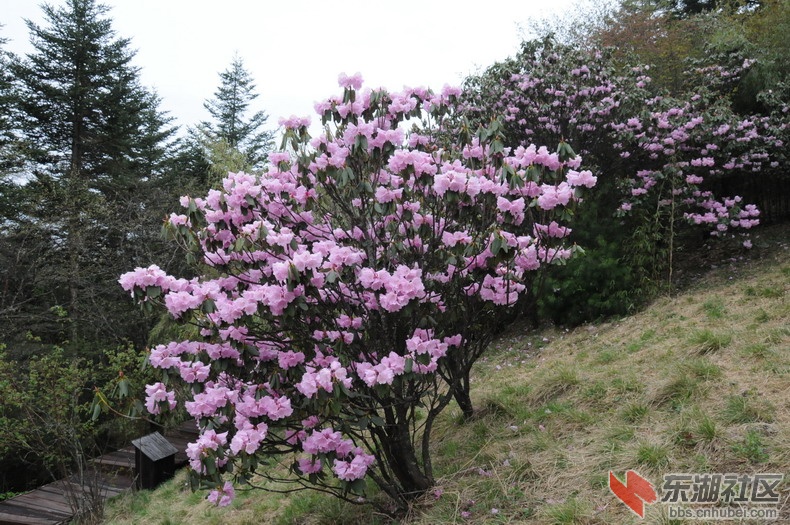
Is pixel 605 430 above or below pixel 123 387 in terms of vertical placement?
below

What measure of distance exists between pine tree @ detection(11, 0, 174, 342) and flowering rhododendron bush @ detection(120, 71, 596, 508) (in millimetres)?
8208

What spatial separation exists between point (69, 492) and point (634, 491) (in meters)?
5.40

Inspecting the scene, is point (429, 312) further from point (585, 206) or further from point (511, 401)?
point (585, 206)

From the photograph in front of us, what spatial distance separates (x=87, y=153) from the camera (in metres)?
14.1

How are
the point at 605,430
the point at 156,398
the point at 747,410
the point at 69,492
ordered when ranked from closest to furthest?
1. the point at 156,398
2. the point at 747,410
3. the point at 605,430
4. the point at 69,492

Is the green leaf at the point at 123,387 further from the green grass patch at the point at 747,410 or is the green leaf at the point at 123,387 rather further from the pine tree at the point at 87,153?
the pine tree at the point at 87,153

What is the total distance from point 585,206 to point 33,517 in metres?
7.07

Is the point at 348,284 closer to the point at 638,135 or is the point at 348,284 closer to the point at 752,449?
the point at 752,449

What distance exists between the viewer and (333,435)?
232 centimetres

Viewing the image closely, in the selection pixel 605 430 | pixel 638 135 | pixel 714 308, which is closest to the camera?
pixel 605 430

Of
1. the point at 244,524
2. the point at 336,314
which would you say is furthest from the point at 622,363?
the point at 244,524

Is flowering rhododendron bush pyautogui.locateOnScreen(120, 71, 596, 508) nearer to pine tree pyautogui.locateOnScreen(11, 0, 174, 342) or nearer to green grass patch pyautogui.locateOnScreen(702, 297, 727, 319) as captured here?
green grass patch pyautogui.locateOnScreen(702, 297, 727, 319)

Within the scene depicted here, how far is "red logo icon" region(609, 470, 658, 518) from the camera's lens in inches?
86.7

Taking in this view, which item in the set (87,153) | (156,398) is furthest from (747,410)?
(87,153)
